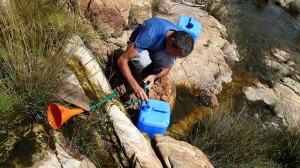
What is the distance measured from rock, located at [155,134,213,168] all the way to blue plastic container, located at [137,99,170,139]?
0.26m

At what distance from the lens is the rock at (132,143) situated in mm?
2842

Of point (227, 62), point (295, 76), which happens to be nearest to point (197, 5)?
point (227, 62)

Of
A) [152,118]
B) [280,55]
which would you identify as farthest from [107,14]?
[280,55]

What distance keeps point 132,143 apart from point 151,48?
1256 millimetres

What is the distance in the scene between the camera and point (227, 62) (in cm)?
634

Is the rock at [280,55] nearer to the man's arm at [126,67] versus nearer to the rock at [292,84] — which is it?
the rock at [292,84]

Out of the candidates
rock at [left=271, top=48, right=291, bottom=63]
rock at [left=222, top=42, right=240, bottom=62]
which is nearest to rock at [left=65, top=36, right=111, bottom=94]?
rock at [left=222, top=42, right=240, bottom=62]

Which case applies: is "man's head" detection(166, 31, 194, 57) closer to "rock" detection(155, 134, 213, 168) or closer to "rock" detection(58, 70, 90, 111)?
"rock" detection(155, 134, 213, 168)

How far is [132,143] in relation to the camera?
2.95 m

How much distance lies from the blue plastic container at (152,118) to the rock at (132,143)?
42 centimetres

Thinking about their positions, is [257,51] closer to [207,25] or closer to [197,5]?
[207,25]

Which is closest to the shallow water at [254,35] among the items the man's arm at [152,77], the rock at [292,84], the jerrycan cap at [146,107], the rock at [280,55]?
the rock at [280,55]

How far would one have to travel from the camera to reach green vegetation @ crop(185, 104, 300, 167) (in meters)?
3.95

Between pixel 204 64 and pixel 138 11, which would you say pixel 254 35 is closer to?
pixel 204 64
